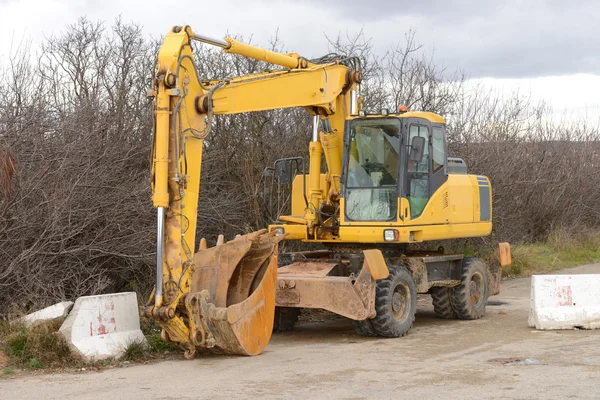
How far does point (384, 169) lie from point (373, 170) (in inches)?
6.1

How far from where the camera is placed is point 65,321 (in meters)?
9.06

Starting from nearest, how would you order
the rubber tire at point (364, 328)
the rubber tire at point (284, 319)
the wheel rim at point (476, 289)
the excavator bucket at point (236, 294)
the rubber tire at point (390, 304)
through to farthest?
1. the excavator bucket at point (236, 294)
2. the rubber tire at point (390, 304)
3. the rubber tire at point (364, 328)
4. the rubber tire at point (284, 319)
5. the wheel rim at point (476, 289)

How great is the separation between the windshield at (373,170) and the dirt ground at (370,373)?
5.72 ft

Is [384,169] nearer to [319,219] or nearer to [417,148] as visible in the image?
[417,148]

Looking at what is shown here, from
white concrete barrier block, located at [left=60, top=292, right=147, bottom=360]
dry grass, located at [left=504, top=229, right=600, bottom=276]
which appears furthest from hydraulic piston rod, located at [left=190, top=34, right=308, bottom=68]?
dry grass, located at [left=504, top=229, right=600, bottom=276]

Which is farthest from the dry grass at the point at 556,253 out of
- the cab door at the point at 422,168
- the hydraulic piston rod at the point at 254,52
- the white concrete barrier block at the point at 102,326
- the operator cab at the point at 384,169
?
the white concrete barrier block at the point at 102,326

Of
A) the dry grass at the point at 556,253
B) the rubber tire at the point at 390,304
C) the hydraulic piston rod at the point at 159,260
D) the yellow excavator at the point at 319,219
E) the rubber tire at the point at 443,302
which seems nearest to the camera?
the hydraulic piston rod at the point at 159,260

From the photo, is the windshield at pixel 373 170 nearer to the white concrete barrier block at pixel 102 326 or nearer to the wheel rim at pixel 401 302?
the wheel rim at pixel 401 302

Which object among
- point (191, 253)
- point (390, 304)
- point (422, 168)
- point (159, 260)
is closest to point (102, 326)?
point (159, 260)

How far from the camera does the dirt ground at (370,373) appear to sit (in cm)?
768

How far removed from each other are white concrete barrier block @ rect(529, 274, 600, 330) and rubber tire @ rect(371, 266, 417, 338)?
5.81ft

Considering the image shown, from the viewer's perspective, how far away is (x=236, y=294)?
982 cm

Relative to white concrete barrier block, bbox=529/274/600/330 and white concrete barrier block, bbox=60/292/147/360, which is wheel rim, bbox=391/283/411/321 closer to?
white concrete barrier block, bbox=529/274/600/330

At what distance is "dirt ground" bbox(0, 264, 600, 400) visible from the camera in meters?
7.68
